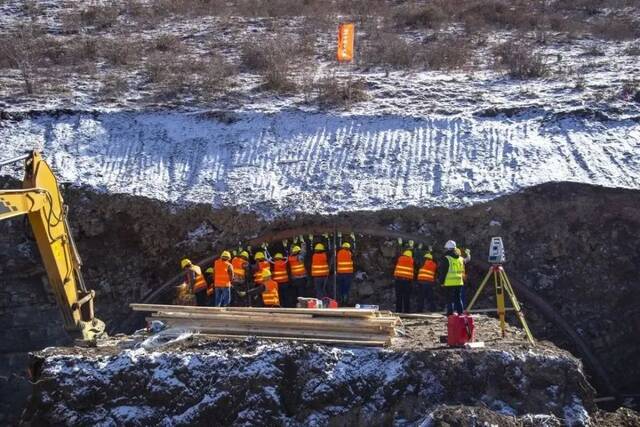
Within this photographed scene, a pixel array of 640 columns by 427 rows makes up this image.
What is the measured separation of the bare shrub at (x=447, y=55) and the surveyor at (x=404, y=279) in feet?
25.6

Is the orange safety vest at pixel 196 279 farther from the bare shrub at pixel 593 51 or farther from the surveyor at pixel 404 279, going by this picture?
the bare shrub at pixel 593 51

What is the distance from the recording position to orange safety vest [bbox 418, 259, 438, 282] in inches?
573

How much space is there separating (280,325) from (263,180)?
6026 millimetres

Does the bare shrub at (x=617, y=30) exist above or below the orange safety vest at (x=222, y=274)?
above

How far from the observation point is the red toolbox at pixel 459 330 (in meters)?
10.8

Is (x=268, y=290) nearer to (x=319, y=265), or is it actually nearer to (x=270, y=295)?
(x=270, y=295)

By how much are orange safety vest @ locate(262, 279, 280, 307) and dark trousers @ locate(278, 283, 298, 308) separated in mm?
858

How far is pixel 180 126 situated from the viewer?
18.2 m

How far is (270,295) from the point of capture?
14211 mm

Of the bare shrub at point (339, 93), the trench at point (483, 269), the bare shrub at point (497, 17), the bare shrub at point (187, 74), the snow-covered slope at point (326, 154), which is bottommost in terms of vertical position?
the trench at point (483, 269)

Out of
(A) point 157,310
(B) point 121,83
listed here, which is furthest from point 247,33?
(A) point 157,310

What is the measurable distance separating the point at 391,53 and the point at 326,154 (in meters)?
5.45

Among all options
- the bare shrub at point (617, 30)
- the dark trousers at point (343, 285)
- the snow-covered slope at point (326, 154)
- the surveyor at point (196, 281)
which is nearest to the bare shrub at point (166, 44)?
the snow-covered slope at point (326, 154)

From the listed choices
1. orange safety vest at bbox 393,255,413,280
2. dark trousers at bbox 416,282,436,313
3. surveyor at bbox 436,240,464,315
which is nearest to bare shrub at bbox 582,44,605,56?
dark trousers at bbox 416,282,436,313
